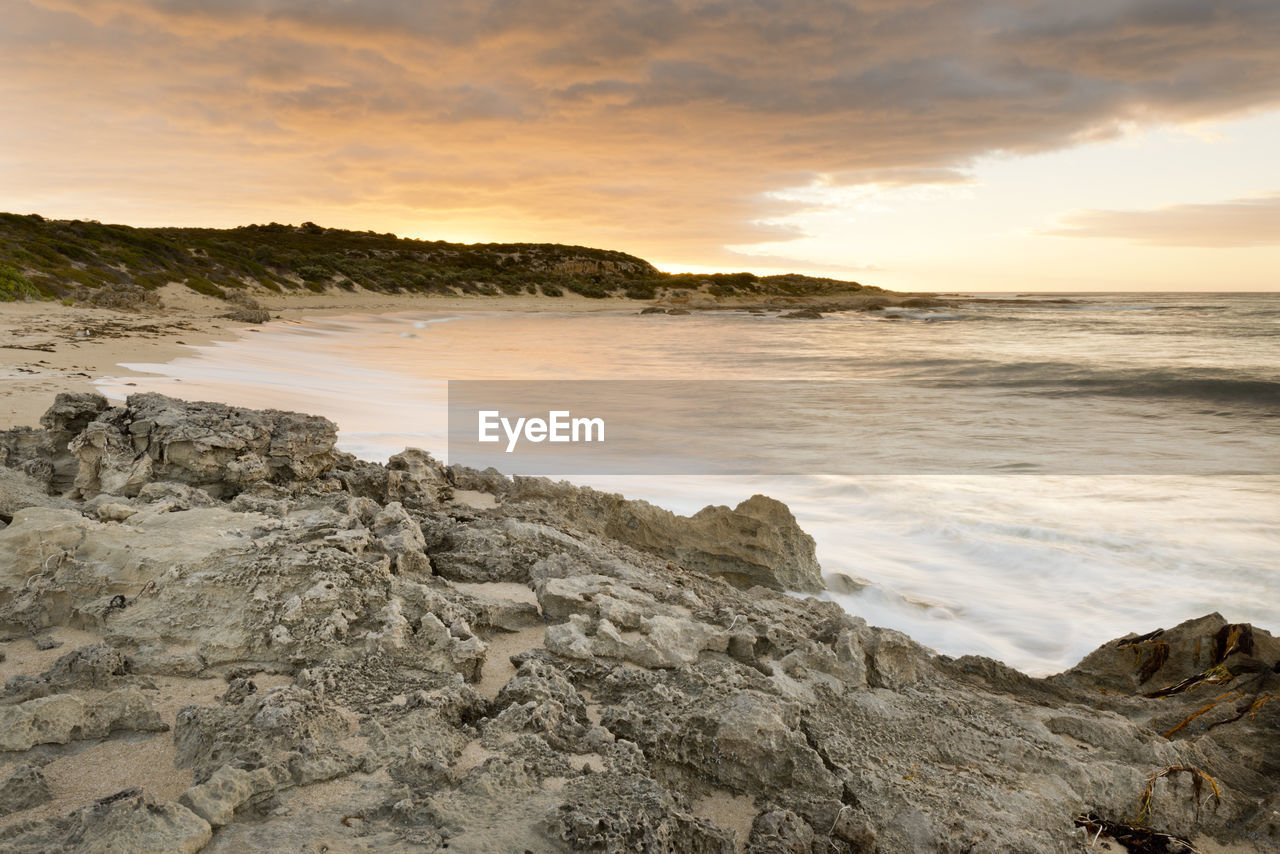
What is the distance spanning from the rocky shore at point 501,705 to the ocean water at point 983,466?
1.54 metres

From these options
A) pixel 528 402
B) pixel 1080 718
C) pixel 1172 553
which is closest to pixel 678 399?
pixel 528 402

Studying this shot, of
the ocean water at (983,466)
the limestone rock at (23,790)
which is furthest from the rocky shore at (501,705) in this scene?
the ocean water at (983,466)

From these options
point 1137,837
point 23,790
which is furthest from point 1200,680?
point 23,790

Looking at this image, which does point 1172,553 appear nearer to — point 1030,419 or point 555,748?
point 555,748

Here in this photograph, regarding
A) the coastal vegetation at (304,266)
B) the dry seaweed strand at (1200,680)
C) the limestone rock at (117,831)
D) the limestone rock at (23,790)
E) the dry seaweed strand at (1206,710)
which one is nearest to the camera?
the limestone rock at (117,831)

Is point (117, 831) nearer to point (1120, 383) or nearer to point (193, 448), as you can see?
point (193, 448)

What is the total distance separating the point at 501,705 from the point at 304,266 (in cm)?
4309

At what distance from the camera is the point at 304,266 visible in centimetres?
4047

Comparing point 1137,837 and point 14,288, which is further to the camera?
point 14,288

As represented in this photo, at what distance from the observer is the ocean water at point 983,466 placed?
4973 mm

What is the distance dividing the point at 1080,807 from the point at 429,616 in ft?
6.64

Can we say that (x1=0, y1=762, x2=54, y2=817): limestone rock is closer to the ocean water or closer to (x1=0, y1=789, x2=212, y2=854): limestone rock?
(x1=0, y1=789, x2=212, y2=854): limestone rock

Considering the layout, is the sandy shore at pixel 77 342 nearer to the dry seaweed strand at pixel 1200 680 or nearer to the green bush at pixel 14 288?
the green bush at pixel 14 288

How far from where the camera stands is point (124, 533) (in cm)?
278
